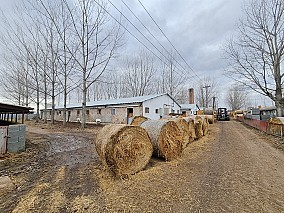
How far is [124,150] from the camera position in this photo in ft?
13.8

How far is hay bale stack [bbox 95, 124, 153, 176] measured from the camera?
4004mm

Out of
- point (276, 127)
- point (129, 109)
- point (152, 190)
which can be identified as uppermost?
point (129, 109)

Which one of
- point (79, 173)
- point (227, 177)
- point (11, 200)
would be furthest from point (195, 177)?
point (11, 200)

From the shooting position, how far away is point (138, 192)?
3277 mm

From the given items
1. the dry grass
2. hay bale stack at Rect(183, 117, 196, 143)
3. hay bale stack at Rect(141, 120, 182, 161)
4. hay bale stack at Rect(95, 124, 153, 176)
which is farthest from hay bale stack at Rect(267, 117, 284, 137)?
hay bale stack at Rect(95, 124, 153, 176)

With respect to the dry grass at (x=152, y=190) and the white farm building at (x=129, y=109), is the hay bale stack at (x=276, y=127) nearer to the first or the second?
the dry grass at (x=152, y=190)

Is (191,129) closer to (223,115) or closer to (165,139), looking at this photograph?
(165,139)

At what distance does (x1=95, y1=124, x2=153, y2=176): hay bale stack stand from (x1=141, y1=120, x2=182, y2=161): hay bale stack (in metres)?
0.58

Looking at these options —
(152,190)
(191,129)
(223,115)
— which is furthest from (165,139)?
(223,115)

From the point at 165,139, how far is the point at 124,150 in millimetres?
1747

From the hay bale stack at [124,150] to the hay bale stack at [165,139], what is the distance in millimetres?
581

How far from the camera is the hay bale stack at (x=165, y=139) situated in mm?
5324

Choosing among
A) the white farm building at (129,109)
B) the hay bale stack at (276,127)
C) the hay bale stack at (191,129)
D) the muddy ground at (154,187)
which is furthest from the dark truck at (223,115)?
the muddy ground at (154,187)

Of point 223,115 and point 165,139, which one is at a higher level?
point 223,115
